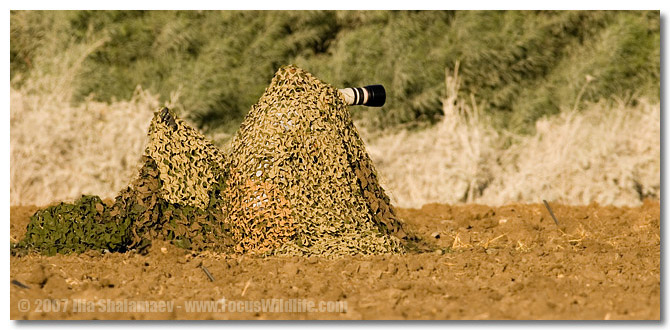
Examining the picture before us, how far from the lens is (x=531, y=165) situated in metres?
11.4

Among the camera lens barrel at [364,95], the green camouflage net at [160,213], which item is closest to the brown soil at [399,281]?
the green camouflage net at [160,213]

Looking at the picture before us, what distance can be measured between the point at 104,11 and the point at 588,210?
999cm

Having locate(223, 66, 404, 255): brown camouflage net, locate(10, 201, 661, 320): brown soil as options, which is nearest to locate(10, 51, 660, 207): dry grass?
locate(10, 201, 661, 320): brown soil

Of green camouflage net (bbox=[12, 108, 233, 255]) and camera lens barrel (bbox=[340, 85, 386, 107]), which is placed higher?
camera lens barrel (bbox=[340, 85, 386, 107])

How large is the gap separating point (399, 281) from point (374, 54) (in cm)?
1046

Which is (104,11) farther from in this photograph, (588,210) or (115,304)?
(115,304)

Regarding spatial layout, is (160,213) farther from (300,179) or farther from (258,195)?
(300,179)

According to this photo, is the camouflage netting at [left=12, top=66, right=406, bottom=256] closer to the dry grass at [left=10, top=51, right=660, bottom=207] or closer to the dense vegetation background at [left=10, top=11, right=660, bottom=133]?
the dry grass at [left=10, top=51, right=660, bottom=207]

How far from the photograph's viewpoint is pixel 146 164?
639 centimetres

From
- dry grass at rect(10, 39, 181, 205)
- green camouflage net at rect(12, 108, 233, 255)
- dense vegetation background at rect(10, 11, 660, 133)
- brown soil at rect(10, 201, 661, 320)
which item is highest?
dense vegetation background at rect(10, 11, 660, 133)

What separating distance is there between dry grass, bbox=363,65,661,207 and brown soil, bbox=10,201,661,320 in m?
4.14

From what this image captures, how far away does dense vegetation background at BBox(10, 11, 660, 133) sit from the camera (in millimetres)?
15477

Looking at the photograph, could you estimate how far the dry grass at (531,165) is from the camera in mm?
11320

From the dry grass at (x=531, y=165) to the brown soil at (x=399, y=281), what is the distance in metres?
4.14
